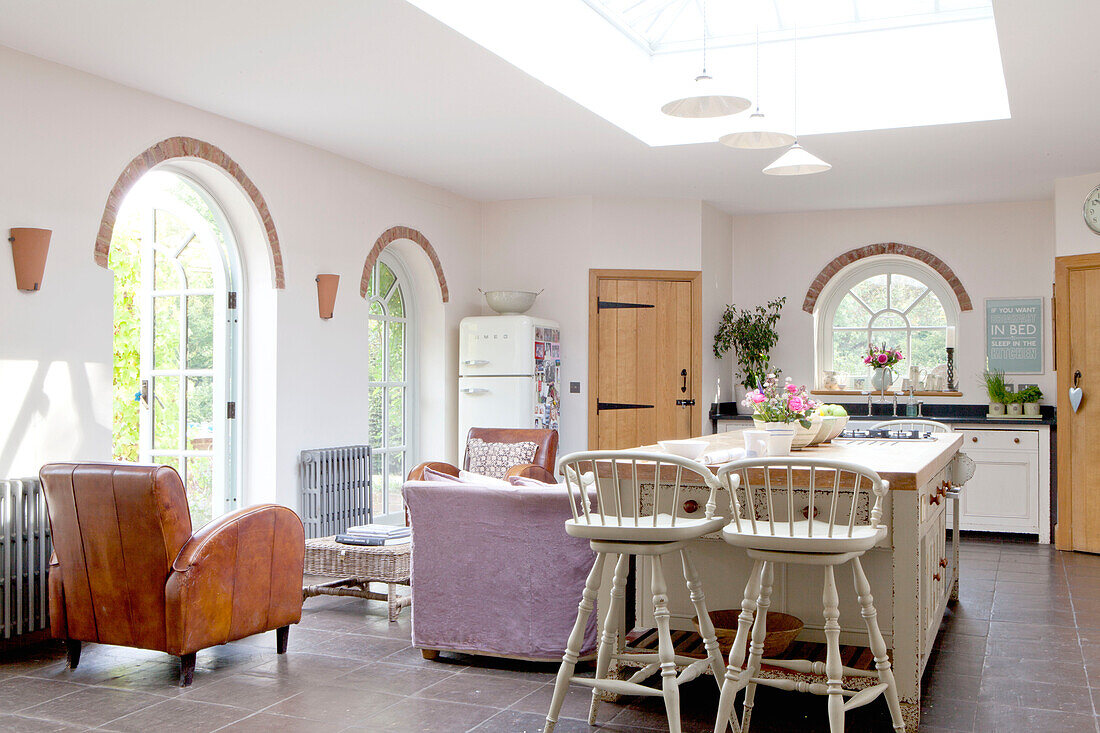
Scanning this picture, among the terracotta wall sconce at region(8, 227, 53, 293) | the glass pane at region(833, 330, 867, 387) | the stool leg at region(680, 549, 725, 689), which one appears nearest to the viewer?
the stool leg at region(680, 549, 725, 689)

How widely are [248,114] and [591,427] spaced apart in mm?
3589

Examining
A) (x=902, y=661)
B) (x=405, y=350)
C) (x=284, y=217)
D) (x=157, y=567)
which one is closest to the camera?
(x=902, y=661)

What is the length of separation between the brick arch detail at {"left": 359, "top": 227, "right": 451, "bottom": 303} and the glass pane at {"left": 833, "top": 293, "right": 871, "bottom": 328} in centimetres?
332

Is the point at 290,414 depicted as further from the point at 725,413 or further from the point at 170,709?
the point at 725,413

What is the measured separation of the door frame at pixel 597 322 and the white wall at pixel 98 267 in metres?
1.72

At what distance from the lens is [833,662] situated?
9.44ft

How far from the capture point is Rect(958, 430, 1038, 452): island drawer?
716 centimetres

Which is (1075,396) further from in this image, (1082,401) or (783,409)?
(783,409)

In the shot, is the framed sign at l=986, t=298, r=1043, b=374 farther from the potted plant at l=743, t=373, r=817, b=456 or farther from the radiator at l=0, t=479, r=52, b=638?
the radiator at l=0, t=479, r=52, b=638

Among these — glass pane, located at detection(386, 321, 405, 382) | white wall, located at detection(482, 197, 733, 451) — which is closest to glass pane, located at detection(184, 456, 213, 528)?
glass pane, located at detection(386, 321, 405, 382)

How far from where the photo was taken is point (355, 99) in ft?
16.9

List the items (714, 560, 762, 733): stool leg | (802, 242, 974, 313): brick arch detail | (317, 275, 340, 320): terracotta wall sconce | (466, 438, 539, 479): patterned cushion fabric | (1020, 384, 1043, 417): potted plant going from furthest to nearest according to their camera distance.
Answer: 1. (802, 242, 974, 313): brick arch detail
2. (1020, 384, 1043, 417): potted plant
3. (466, 438, 539, 479): patterned cushion fabric
4. (317, 275, 340, 320): terracotta wall sconce
5. (714, 560, 762, 733): stool leg

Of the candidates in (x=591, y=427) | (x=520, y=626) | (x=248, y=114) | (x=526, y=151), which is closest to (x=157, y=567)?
(x=520, y=626)

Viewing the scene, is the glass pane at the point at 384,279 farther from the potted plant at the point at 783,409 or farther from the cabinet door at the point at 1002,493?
the cabinet door at the point at 1002,493
